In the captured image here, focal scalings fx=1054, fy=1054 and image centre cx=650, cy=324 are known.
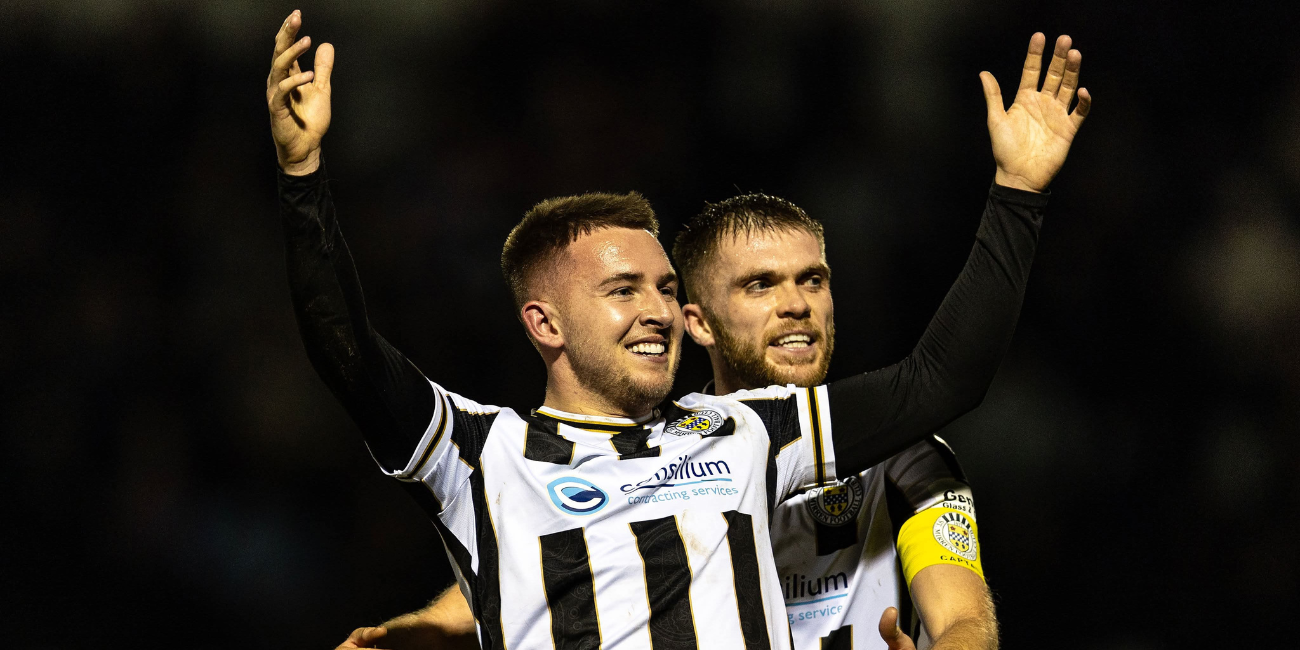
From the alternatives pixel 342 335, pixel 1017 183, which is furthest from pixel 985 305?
pixel 342 335

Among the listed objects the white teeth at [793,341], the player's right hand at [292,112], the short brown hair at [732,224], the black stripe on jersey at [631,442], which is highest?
the player's right hand at [292,112]

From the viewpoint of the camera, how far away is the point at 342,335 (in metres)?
2.05

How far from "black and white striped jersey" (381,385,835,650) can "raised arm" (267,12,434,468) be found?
0.14m

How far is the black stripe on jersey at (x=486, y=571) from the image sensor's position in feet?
7.28

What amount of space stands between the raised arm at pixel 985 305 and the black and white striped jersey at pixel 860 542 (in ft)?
1.15

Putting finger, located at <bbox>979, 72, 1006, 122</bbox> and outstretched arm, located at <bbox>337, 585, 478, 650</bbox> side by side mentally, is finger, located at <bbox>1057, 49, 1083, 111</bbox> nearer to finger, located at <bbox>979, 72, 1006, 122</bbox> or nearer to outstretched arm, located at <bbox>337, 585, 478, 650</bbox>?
finger, located at <bbox>979, 72, 1006, 122</bbox>

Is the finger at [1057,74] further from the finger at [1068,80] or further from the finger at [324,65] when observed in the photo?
the finger at [324,65]

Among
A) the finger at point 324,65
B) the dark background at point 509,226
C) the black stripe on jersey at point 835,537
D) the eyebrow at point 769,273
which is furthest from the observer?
the dark background at point 509,226

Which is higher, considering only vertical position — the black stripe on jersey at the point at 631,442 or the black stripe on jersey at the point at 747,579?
the black stripe on jersey at the point at 631,442

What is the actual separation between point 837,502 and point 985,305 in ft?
2.54

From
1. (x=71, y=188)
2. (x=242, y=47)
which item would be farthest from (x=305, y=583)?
(x=242, y=47)

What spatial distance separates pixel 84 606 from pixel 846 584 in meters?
2.96

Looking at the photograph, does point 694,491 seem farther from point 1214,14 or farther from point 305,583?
point 1214,14

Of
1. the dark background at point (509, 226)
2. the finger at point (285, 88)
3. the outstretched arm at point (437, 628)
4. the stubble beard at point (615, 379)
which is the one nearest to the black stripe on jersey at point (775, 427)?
the stubble beard at point (615, 379)
